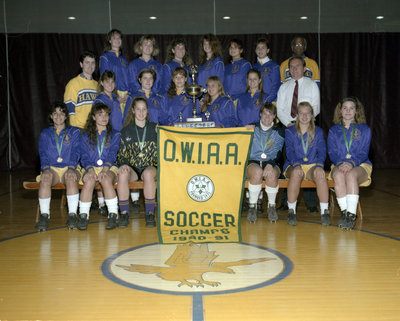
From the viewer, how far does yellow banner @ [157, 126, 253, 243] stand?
3.80 m

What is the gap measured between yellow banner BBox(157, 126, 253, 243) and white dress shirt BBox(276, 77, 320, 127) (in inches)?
58.6

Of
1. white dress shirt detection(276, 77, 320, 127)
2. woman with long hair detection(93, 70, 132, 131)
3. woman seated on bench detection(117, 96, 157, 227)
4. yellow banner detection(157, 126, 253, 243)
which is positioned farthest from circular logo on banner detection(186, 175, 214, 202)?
white dress shirt detection(276, 77, 320, 127)

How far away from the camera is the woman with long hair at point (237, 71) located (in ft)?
18.0

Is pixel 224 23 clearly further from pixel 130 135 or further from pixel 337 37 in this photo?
pixel 130 135

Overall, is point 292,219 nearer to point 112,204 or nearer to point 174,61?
point 112,204

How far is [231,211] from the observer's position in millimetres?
3859

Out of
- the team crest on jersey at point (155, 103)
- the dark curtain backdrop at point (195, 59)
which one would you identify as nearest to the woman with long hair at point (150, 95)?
the team crest on jersey at point (155, 103)

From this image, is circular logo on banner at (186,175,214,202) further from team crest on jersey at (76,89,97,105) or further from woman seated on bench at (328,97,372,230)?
team crest on jersey at (76,89,97,105)

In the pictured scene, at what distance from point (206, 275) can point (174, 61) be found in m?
3.34

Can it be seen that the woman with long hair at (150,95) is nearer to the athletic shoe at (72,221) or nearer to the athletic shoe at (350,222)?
the athletic shoe at (72,221)

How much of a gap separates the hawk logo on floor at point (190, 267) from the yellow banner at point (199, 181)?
18.0 inches

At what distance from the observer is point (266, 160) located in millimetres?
4586

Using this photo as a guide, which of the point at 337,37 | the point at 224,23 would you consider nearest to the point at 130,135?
the point at 224,23

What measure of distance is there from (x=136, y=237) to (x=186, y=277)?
116 centimetres
